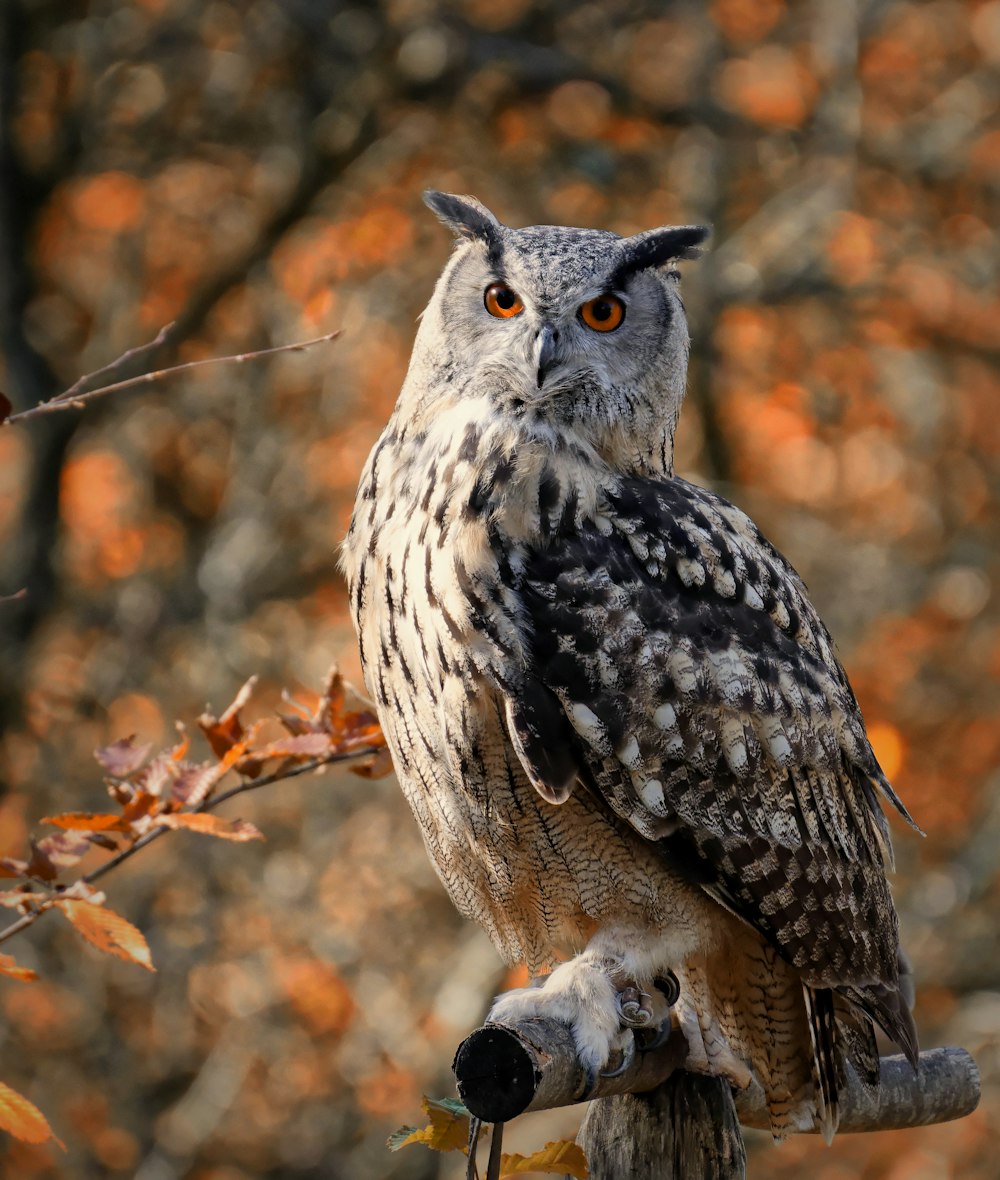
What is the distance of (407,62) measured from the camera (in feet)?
21.0

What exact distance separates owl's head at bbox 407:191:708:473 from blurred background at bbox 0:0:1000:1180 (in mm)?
3799

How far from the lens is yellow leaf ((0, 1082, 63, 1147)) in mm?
1766

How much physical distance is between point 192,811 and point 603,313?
1.15m

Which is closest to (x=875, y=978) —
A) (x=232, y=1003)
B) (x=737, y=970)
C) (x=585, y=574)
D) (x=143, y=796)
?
(x=737, y=970)

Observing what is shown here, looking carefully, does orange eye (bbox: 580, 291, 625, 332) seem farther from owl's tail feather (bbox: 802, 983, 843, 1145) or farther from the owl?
owl's tail feather (bbox: 802, 983, 843, 1145)

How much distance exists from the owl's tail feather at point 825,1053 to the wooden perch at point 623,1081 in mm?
55

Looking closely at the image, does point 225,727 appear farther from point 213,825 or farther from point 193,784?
point 213,825

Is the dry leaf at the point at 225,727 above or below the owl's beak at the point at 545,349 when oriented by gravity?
below

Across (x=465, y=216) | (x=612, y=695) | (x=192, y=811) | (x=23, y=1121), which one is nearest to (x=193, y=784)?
(x=192, y=811)

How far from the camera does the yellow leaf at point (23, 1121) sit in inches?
69.5

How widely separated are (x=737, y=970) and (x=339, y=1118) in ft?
16.3

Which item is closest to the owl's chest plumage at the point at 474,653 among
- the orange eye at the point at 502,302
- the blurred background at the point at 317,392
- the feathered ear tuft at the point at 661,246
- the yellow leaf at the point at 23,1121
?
the orange eye at the point at 502,302

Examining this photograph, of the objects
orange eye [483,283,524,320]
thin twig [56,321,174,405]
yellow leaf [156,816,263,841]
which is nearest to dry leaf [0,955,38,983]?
yellow leaf [156,816,263,841]

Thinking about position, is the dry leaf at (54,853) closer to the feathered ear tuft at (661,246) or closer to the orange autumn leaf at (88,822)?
the orange autumn leaf at (88,822)
